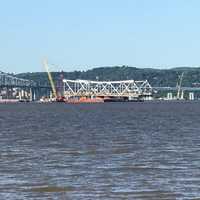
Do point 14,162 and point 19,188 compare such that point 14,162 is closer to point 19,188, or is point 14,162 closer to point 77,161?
point 77,161

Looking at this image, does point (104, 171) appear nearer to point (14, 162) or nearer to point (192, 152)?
point (14, 162)

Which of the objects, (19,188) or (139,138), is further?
(139,138)

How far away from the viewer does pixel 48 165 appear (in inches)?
1346

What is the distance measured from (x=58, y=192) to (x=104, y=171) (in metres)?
5.36

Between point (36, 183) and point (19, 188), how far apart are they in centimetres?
138

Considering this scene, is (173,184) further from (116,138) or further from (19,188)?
(116,138)

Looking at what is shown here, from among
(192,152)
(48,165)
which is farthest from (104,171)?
(192,152)

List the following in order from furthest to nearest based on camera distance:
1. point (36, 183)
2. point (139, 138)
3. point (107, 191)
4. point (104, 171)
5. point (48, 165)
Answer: point (139, 138) < point (48, 165) < point (104, 171) < point (36, 183) < point (107, 191)

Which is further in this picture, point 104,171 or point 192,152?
point 192,152

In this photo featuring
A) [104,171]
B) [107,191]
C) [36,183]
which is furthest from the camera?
[104,171]

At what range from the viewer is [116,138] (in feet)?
178

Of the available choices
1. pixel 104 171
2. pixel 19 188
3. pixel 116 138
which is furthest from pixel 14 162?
pixel 116 138

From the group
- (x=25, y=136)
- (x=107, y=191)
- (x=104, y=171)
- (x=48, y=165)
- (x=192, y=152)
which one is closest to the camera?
(x=107, y=191)

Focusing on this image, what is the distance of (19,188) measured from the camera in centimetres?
2719
